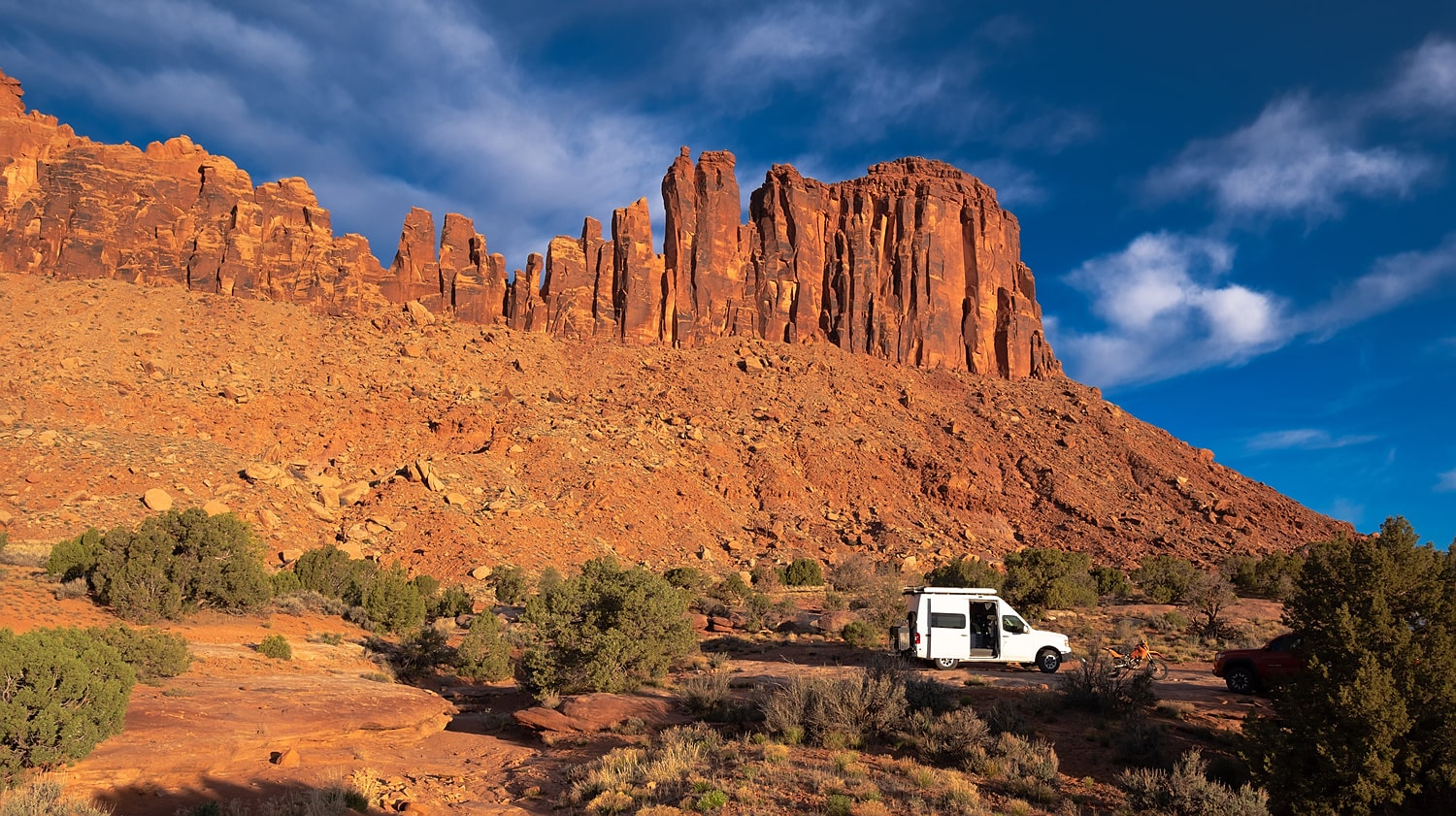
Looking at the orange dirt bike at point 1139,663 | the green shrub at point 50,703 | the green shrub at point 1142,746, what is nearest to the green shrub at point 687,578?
the orange dirt bike at point 1139,663

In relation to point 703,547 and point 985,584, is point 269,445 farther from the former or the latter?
point 985,584

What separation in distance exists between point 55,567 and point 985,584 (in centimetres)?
3261

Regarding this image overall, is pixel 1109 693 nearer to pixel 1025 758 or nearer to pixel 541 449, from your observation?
pixel 1025 758

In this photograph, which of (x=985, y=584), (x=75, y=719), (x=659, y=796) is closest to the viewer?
(x=659, y=796)

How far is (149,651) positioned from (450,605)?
15383 mm

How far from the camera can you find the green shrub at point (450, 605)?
2944 centimetres

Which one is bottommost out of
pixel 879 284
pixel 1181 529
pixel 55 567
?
pixel 55 567

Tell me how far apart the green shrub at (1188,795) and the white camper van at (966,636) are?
8.27m

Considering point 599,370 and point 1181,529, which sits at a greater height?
point 599,370

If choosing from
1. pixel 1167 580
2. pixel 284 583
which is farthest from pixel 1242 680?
pixel 284 583

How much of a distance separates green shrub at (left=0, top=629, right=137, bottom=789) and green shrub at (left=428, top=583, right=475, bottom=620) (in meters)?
18.8

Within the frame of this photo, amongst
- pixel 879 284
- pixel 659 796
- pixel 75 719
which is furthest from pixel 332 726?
pixel 879 284

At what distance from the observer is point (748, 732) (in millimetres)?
11992

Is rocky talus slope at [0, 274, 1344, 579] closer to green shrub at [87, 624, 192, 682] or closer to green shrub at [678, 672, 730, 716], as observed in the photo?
green shrub at [87, 624, 192, 682]
